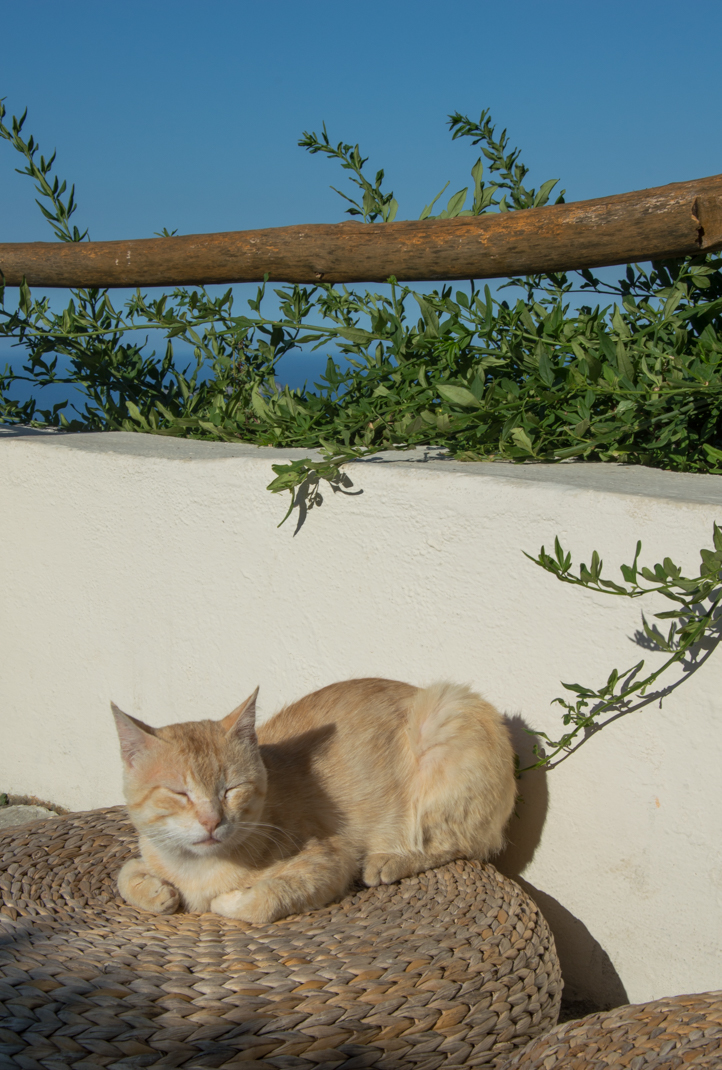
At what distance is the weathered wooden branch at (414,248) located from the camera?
8.14 feet

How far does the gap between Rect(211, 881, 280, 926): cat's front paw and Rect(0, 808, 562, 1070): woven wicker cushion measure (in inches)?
0.9

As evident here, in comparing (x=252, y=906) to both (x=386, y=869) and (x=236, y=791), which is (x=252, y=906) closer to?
(x=236, y=791)

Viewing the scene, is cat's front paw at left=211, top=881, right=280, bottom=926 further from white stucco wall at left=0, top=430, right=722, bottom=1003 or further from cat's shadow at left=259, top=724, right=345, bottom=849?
white stucco wall at left=0, top=430, right=722, bottom=1003

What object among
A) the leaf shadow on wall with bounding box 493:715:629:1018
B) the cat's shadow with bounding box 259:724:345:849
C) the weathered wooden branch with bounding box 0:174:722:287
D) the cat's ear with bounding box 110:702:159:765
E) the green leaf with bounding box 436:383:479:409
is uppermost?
the weathered wooden branch with bounding box 0:174:722:287

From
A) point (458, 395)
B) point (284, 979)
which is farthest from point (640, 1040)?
point (458, 395)

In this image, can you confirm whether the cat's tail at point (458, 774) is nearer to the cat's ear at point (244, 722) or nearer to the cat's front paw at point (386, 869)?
the cat's front paw at point (386, 869)

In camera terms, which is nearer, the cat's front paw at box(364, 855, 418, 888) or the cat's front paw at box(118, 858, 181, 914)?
the cat's front paw at box(118, 858, 181, 914)

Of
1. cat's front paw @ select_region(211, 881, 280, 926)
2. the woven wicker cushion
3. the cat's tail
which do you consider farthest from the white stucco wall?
cat's front paw @ select_region(211, 881, 280, 926)

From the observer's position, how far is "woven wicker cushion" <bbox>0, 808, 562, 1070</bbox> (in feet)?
5.25

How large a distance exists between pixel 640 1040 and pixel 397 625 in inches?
50.8

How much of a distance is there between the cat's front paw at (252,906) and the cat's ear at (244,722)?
0.35 m

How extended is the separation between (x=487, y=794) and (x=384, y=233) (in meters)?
1.88

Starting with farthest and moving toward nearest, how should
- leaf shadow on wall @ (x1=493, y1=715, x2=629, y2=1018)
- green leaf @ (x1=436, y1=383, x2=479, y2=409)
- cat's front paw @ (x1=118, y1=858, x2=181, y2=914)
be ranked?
green leaf @ (x1=436, y1=383, x2=479, y2=409) < leaf shadow on wall @ (x1=493, y1=715, x2=629, y2=1018) < cat's front paw @ (x1=118, y1=858, x2=181, y2=914)

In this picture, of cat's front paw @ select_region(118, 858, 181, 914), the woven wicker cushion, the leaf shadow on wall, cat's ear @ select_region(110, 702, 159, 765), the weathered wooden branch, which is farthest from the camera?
the weathered wooden branch
